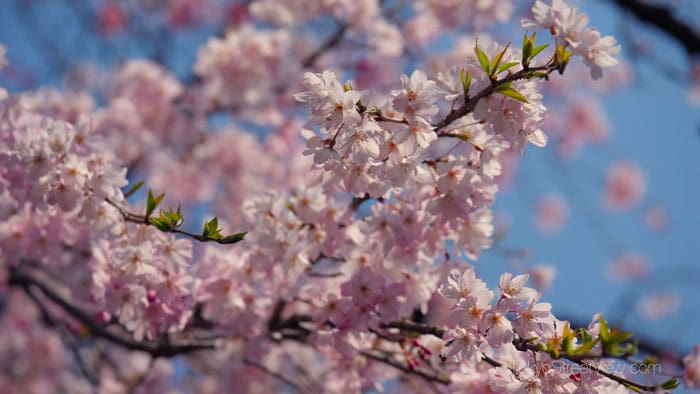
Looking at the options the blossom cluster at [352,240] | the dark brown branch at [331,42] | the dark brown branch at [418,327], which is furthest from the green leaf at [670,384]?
the dark brown branch at [331,42]

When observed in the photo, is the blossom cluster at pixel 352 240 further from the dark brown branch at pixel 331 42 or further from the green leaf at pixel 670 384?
the dark brown branch at pixel 331 42

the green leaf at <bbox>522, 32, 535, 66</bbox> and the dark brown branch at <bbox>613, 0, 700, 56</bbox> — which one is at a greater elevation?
the dark brown branch at <bbox>613, 0, 700, 56</bbox>

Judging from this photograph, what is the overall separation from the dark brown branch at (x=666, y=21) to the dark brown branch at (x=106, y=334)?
14.3ft

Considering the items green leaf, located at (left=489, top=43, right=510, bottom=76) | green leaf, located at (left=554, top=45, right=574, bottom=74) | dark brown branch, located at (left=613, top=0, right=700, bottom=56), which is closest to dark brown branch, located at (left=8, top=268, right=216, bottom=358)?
green leaf, located at (left=489, top=43, right=510, bottom=76)

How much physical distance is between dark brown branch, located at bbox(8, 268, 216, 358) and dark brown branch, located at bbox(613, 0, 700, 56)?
4.37 metres

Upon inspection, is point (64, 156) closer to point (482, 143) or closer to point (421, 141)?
point (421, 141)

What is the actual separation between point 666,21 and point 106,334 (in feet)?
15.6

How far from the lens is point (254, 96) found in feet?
15.5

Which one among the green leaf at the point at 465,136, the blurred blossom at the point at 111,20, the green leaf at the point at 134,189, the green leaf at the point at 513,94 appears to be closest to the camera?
the green leaf at the point at 513,94

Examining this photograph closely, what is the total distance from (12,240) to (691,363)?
Result: 8.60 feet

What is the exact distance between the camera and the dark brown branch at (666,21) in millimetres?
4879

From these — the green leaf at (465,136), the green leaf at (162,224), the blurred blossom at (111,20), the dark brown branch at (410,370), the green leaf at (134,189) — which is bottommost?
the dark brown branch at (410,370)

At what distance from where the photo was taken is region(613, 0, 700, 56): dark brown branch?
16.0 feet

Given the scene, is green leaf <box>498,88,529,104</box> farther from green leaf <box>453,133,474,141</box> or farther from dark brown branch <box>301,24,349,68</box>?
dark brown branch <box>301,24,349,68</box>
